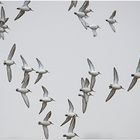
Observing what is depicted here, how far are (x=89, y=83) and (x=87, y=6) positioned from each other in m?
0.64

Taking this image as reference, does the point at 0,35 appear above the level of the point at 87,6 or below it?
below

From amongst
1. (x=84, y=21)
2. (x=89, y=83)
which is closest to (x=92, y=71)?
(x=89, y=83)

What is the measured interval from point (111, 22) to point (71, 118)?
0.94 meters

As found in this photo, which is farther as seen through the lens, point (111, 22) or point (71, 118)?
point (71, 118)

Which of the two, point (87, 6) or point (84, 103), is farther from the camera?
point (84, 103)

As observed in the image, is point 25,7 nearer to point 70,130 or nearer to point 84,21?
point 84,21

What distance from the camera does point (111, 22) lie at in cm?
445

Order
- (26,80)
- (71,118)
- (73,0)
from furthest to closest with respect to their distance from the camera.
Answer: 1. (71,118)
2. (26,80)
3. (73,0)

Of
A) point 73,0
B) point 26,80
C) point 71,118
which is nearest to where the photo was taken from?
point 73,0

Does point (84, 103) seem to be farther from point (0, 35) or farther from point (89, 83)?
point (0, 35)

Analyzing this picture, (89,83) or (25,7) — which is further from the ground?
(25,7)

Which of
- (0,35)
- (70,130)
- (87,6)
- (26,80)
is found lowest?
(70,130)

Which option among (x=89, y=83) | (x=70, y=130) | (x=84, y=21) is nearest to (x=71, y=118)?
(x=70, y=130)

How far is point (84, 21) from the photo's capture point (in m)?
4.40
